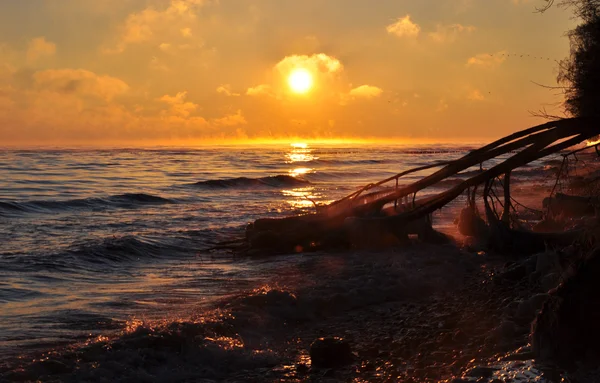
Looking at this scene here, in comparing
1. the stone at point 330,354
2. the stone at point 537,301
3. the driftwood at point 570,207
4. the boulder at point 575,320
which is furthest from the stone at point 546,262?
the driftwood at point 570,207

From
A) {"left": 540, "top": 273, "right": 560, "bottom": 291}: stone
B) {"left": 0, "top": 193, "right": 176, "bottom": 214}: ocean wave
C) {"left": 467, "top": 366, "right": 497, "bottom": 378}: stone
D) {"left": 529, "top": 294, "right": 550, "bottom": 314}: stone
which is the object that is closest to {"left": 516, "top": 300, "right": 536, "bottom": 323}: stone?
{"left": 529, "top": 294, "right": 550, "bottom": 314}: stone

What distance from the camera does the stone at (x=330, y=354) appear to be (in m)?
6.05

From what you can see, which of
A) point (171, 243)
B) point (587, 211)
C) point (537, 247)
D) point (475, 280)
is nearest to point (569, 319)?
point (475, 280)

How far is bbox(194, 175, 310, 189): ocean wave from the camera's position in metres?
35.0

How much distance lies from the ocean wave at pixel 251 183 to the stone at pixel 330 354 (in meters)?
28.2

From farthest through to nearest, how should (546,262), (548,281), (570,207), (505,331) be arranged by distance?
1. (570,207)
2. (546,262)
3. (548,281)
4. (505,331)

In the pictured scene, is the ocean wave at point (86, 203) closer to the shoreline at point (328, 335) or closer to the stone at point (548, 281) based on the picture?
the shoreline at point (328, 335)

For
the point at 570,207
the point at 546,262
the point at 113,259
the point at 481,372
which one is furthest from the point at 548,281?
the point at 113,259

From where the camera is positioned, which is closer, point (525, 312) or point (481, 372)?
point (481, 372)

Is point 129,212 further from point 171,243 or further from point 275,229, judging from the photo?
point 275,229

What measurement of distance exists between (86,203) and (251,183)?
1511 centimetres

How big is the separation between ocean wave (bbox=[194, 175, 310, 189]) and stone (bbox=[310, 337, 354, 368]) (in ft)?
92.6

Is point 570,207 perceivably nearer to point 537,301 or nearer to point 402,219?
point 402,219

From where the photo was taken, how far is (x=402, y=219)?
12.1 metres
